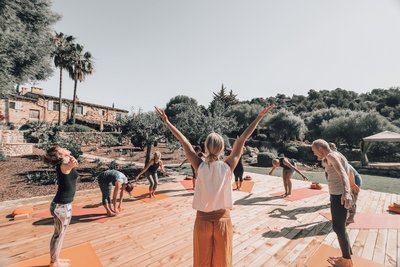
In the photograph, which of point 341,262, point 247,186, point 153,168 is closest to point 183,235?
point 341,262

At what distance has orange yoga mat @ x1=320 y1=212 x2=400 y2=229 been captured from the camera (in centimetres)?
522

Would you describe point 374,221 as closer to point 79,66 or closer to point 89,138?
point 89,138

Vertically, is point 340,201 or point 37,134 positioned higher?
point 37,134

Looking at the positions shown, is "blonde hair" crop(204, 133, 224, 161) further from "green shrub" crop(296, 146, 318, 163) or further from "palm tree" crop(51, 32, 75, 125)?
"palm tree" crop(51, 32, 75, 125)

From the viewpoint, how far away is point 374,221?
5.55 metres

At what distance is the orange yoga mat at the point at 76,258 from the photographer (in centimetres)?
362

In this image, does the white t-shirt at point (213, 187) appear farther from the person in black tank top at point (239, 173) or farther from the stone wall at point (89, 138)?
the stone wall at point (89, 138)

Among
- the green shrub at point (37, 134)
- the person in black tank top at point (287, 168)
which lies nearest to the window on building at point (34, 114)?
the green shrub at point (37, 134)

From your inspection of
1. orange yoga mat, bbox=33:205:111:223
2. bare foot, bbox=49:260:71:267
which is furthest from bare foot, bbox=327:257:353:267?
orange yoga mat, bbox=33:205:111:223

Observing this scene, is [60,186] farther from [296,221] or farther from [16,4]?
[16,4]

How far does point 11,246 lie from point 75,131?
27.8 metres

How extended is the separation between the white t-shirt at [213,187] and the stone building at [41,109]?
2907 cm

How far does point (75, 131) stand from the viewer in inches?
1126

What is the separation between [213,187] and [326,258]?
3192 millimetres
